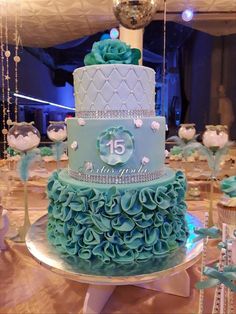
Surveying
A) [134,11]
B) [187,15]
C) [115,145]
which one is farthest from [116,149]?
[187,15]

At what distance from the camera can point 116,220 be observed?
853mm

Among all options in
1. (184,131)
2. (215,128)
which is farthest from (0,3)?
(215,128)

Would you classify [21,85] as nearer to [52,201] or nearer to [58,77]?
[58,77]

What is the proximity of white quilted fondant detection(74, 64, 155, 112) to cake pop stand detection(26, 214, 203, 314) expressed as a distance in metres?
0.46

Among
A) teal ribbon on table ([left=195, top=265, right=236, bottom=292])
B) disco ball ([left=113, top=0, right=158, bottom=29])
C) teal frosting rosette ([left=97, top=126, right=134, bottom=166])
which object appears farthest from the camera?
disco ball ([left=113, top=0, right=158, bottom=29])

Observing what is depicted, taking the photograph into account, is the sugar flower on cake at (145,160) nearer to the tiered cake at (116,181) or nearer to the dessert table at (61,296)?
the tiered cake at (116,181)

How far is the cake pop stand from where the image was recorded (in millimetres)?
784

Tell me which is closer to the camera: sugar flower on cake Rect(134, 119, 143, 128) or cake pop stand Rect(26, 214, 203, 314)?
cake pop stand Rect(26, 214, 203, 314)

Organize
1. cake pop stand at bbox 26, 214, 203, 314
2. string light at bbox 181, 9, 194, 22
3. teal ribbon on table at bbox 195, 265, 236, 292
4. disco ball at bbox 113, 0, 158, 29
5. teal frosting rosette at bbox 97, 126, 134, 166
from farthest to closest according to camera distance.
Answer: string light at bbox 181, 9, 194, 22
disco ball at bbox 113, 0, 158, 29
teal frosting rosette at bbox 97, 126, 134, 166
cake pop stand at bbox 26, 214, 203, 314
teal ribbon on table at bbox 195, 265, 236, 292

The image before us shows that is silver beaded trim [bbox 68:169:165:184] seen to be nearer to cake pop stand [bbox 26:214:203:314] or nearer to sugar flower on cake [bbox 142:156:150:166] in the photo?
sugar flower on cake [bbox 142:156:150:166]

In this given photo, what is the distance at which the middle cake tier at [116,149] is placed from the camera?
2.94 ft

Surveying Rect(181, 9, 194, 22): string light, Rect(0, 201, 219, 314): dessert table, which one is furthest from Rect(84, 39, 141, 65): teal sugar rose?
Rect(181, 9, 194, 22): string light

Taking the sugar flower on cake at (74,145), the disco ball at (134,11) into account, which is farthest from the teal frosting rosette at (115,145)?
the disco ball at (134,11)


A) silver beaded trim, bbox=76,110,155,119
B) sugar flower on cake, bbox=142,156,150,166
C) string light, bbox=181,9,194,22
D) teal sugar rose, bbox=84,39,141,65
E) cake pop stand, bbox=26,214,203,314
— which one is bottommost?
cake pop stand, bbox=26,214,203,314
